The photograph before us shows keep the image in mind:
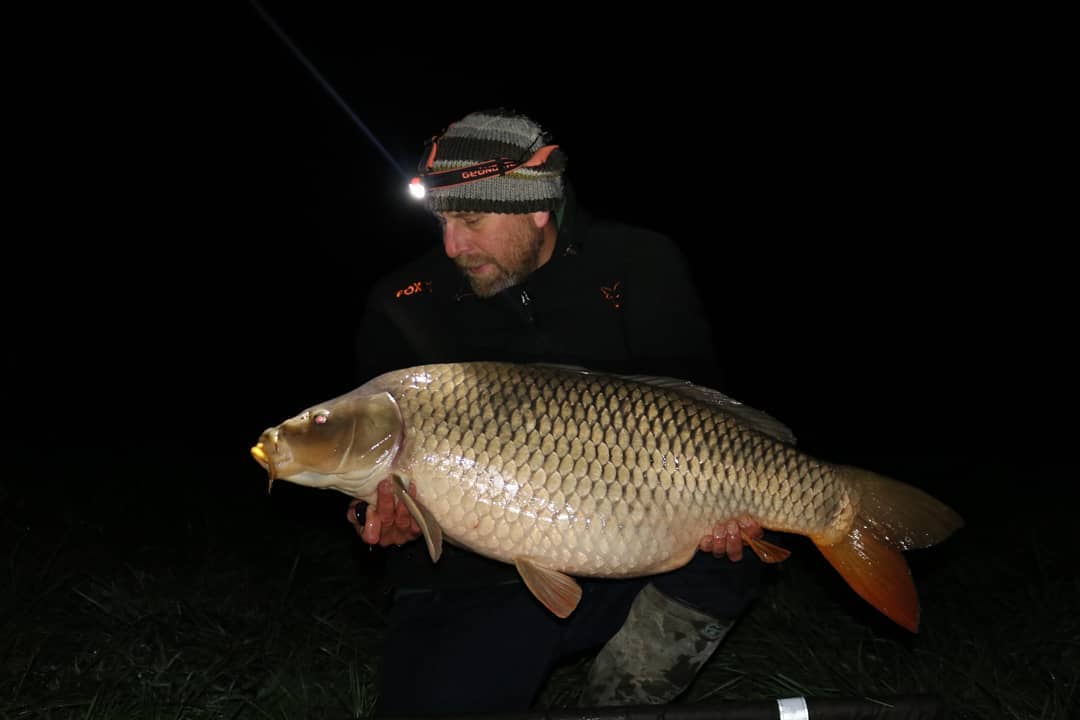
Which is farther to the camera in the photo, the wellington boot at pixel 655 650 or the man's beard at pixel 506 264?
the man's beard at pixel 506 264

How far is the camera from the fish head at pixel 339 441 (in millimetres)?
1625

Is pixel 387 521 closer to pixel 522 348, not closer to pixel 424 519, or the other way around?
pixel 424 519

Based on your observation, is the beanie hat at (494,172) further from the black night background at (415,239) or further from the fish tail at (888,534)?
the black night background at (415,239)

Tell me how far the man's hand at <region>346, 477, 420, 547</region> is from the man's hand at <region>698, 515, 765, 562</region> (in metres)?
0.55

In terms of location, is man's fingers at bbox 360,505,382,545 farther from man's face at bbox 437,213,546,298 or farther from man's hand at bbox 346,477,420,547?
man's face at bbox 437,213,546,298

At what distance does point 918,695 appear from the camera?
135 centimetres

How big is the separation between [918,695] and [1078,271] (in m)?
12.4

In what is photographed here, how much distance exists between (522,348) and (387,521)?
1.85 ft

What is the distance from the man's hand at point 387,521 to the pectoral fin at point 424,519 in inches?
0.8

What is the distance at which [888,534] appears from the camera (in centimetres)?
170

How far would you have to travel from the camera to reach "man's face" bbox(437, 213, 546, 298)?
6.78 feet

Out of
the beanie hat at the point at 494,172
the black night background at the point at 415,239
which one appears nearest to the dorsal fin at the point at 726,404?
the beanie hat at the point at 494,172

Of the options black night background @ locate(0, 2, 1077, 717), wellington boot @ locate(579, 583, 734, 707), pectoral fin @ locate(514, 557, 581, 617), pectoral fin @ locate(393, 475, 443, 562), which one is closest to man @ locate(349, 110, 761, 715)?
wellington boot @ locate(579, 583, 734, 707)

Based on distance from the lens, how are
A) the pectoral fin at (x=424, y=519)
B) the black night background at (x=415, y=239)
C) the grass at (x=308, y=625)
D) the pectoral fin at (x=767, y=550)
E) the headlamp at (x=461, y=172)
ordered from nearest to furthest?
the pectoral fin at (x=424, y=519)
the pectoral fin at (x=767, y=550)
the headlamp at (x=461, y=172)
the grass at (x=308, y=625)
the black night background at (x=415, y=239)
